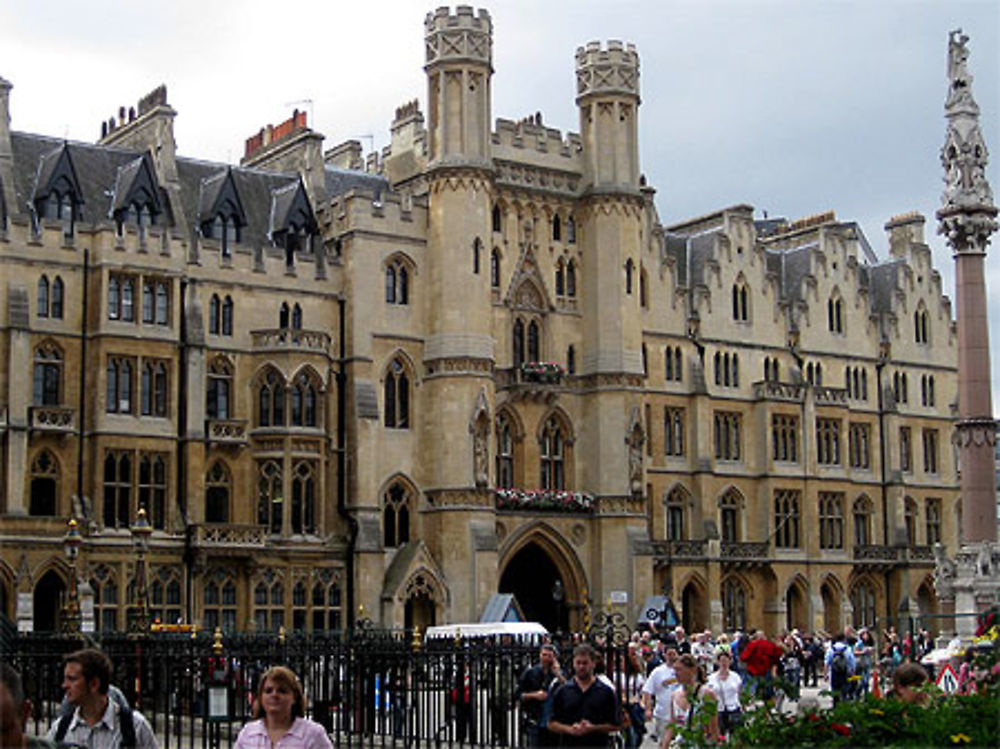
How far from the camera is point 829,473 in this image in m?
62.3

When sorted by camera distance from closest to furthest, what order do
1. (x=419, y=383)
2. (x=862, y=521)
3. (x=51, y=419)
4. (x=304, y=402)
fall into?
(x=51, y=419), (x=304, y=402), (x=419, y=383), (x=862, y=521)

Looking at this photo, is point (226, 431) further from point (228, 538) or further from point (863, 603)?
point (863, 603)

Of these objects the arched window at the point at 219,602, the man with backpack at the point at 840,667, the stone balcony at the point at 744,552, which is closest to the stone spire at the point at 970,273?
the man with backpack at the point at 840,667

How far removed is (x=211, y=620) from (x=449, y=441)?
8921 mm

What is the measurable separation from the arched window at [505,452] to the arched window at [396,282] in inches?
201

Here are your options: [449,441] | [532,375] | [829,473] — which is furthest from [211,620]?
[829,473]

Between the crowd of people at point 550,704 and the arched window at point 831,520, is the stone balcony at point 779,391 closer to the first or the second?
the arched window at point 831,520

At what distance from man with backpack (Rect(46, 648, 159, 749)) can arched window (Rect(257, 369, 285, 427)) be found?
37.2 metres

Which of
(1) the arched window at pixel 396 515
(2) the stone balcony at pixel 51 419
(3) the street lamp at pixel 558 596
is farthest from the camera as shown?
(3) the street lamp at pixel 558 596

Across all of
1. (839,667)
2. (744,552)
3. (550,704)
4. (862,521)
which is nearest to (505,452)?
(744,552)

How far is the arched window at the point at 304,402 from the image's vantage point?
48.8m

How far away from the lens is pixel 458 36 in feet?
170

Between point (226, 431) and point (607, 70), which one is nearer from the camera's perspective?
point (226, 431)

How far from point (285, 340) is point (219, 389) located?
2.36 meters
